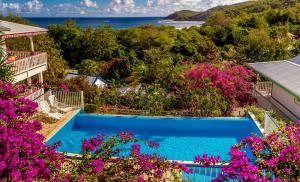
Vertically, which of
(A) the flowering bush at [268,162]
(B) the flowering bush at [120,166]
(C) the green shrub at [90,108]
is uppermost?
(A) the flowering bush at [268,162]

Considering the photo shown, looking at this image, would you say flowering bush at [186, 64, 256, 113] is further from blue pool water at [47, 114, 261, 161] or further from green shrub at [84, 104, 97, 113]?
→ green shrub at [84, 104, 97, 113]

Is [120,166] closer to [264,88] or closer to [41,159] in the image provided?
[41,159]

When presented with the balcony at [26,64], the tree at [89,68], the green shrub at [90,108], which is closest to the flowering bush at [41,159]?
the balcony at [26,64]

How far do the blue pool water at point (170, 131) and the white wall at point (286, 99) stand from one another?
1.80 metres

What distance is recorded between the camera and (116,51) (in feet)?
90.4

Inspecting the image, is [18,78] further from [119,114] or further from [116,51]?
[116,51]

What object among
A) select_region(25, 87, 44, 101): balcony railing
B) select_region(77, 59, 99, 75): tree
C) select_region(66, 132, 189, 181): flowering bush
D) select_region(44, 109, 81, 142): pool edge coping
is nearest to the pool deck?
select_region(44, 109, 81, 142): pool edge coping

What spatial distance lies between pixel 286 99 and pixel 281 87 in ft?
6.07

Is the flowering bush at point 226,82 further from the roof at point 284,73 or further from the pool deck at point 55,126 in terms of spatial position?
the pool deck at point 55,126

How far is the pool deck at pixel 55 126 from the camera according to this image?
13122 mm

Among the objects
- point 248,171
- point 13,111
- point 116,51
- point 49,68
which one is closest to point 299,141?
point 248,171

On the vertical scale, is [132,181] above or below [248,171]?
below

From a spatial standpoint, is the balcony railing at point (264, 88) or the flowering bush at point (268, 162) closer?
the flowering bush at point (268, 162)

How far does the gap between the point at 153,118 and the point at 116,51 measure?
1376cm
